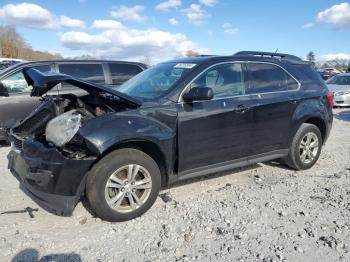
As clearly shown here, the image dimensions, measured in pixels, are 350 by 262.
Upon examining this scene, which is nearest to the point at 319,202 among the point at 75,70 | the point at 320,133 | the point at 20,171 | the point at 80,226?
the point at 320,133

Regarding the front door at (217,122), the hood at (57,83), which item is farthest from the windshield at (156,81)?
the hood at (57,83)

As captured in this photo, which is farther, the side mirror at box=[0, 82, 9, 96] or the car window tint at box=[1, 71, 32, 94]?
the car window tint at box=[1, 71, 32, 94]

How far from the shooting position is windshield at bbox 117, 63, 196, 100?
4.68m

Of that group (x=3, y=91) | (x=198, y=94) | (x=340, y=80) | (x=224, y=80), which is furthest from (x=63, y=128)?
(x=340, y=80)

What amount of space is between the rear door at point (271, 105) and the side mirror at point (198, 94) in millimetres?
979

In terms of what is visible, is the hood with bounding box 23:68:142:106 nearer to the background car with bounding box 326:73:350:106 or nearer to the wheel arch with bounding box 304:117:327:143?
the wheel arch with bounding box 304:117:327:143

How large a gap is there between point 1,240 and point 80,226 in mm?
767

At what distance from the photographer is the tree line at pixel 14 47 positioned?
71.7 m

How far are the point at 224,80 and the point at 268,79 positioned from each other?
85 cm

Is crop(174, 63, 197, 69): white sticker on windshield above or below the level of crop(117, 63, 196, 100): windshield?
above

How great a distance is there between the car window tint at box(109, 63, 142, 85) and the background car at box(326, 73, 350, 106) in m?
9.26

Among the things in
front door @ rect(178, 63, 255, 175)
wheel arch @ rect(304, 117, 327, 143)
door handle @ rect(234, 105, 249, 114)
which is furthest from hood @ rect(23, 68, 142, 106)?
wheel arch @ rect(304, 117, 327, 143)

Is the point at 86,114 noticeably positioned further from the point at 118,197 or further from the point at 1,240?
the point at 1,240

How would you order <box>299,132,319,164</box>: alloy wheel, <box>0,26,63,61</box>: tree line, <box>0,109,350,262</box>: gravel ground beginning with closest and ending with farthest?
<box>0,109,350,262</box>: gravel ground, <box>299,132,319,164</box>: alloy wheel, <box>0,26,63,61</box>: tree line
